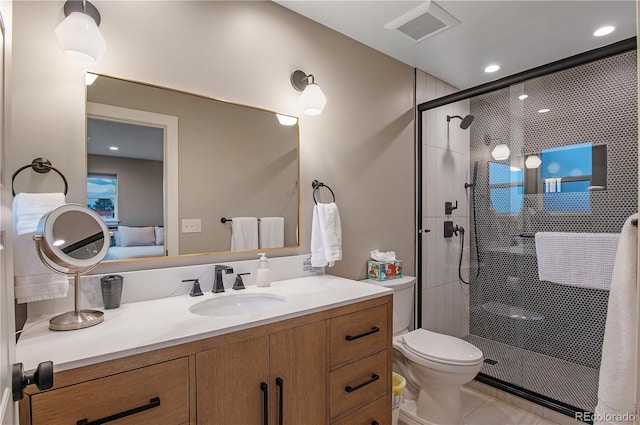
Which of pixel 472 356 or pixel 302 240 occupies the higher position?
pixel 302 240

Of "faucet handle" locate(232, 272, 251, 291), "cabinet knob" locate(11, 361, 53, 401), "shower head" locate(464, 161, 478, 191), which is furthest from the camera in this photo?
"shower head" locate(464, 161, 478, 191)

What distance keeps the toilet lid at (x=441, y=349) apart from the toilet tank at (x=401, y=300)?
0.37ft

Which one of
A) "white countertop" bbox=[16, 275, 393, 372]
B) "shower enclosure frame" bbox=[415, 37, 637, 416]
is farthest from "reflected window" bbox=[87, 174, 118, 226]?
"shower enclosure frame" bbox=[415, 37, 637, 416]

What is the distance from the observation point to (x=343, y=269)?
2164 millimetres

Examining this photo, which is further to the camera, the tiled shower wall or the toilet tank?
the tiled shower wall

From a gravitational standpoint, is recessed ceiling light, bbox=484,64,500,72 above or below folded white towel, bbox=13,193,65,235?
above

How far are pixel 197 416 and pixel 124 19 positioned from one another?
158 cm

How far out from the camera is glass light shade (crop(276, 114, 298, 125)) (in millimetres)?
1891

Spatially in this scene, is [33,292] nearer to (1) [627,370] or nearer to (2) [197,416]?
(2) [197,416]

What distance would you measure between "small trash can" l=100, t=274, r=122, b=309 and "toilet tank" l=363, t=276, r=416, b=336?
4.78ft

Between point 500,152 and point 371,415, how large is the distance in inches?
79.8

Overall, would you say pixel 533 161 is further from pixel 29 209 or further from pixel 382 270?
pixel 29 209

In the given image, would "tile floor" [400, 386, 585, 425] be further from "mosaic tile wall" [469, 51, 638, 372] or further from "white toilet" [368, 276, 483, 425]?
"mosaic tile wall" [469, 51, 638, 372]

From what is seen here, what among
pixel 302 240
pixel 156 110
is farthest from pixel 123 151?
pixel 302 240
